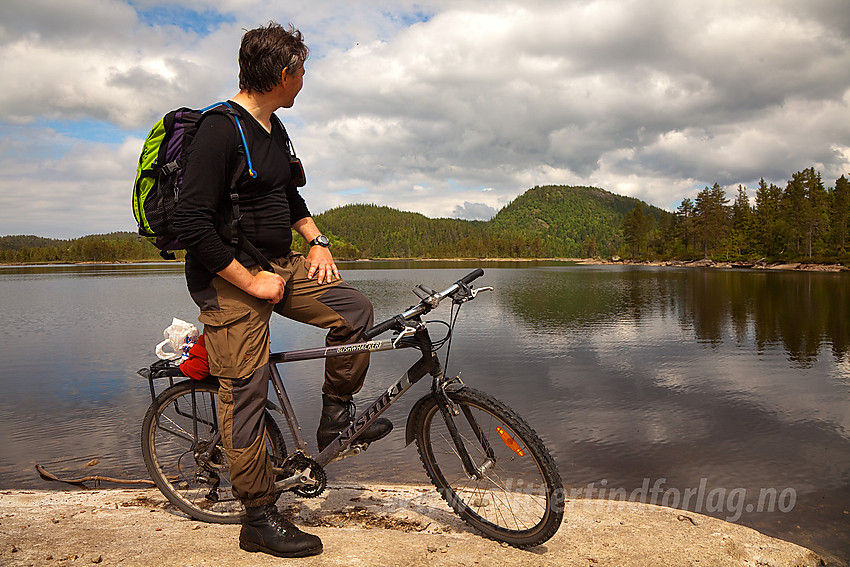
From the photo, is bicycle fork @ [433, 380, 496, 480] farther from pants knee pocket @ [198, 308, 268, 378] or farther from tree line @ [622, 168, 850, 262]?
tree line @ [622, 168, 850, 262]

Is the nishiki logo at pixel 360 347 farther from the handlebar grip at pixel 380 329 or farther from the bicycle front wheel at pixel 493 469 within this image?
the bicycle front wheel at pixel 493 469

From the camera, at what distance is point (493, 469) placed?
380 centimetres

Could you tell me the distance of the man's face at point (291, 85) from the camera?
3.37 meters

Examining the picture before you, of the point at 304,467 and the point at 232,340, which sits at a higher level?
the point at 232,340

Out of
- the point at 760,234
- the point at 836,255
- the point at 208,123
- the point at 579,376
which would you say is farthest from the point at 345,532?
the point at 760,234

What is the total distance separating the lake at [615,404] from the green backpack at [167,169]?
3.64 meters

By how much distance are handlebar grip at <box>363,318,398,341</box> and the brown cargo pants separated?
4.2 inches

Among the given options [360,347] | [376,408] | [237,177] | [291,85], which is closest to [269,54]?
[291,85]

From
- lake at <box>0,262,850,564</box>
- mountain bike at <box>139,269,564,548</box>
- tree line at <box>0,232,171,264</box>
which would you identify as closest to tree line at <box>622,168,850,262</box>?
lake at <box>0,262,850,564</box>

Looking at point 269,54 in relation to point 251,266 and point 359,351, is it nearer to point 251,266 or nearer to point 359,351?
point 251,266

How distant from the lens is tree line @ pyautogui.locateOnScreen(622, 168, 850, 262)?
82.8 m

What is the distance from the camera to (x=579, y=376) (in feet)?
35.6

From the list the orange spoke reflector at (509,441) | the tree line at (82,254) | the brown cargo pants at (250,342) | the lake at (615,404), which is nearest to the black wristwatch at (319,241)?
the brown cargo pants at (250,342)

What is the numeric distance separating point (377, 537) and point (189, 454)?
1.71 metres
